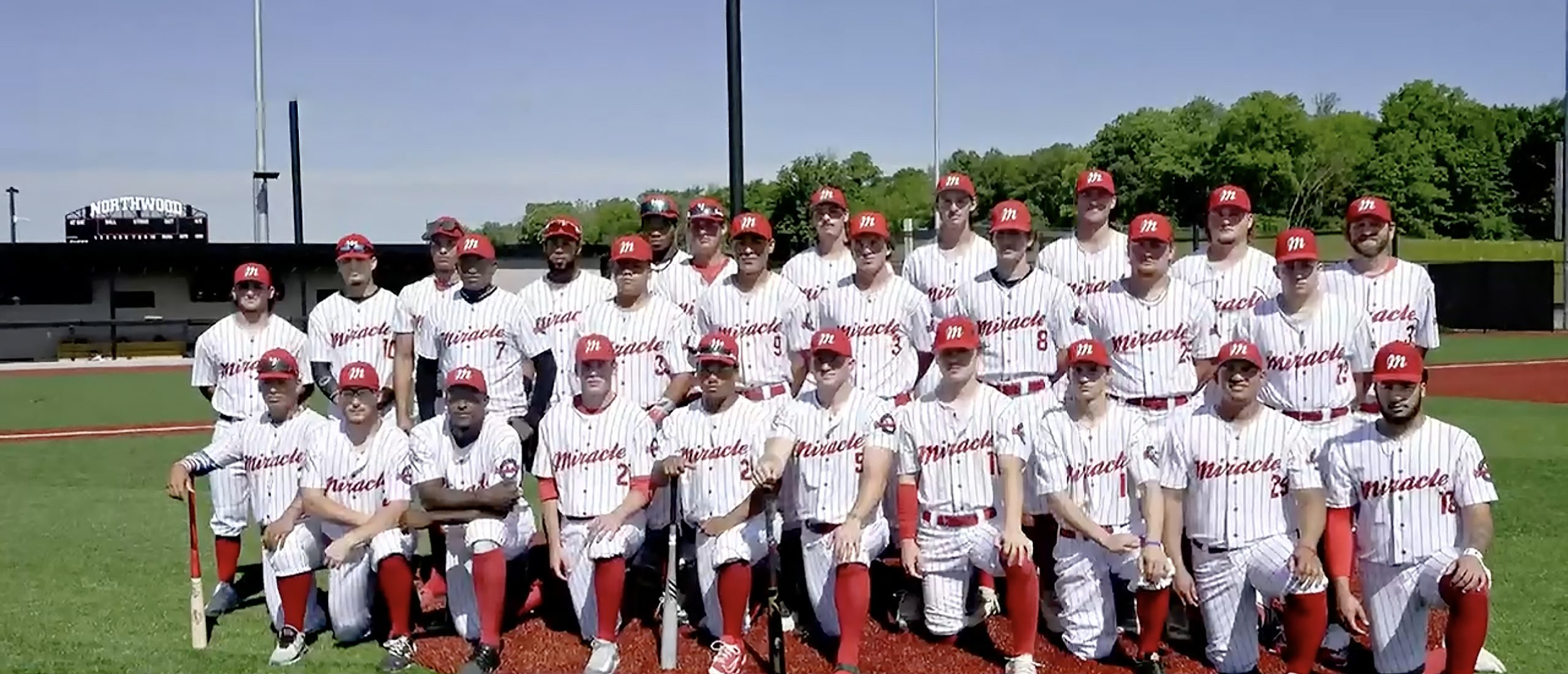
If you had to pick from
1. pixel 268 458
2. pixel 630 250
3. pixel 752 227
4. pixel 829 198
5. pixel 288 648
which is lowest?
pixel 288 648

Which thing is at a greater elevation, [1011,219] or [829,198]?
[829,198]

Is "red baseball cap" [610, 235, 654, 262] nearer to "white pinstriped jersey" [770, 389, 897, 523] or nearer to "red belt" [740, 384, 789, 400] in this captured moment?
"red belt" [740, 384, 789, 400]

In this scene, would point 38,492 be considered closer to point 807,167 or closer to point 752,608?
point 752,608

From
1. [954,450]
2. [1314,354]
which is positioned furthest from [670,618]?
[1314,354]

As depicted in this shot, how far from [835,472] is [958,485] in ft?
1.70

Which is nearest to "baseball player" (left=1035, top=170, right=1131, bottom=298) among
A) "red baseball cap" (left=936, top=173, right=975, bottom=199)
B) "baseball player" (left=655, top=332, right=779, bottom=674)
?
"red baseball cap" (left=936, top=173, right=975, bottom=199)

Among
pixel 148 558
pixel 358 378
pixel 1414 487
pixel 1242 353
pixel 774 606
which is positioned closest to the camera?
pixel 1414 487

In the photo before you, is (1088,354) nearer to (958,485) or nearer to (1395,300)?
(958,485)

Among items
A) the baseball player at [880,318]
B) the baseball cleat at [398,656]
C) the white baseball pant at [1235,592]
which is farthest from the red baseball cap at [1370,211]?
the baseball cleat at [398,656]

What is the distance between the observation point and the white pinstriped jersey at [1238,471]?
512cm

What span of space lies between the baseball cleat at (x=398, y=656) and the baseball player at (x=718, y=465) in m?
1.27

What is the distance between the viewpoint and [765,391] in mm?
6297

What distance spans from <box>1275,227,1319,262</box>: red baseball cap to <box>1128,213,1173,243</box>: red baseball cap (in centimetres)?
45

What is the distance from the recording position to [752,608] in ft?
20.0
